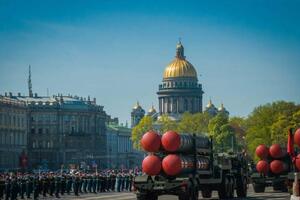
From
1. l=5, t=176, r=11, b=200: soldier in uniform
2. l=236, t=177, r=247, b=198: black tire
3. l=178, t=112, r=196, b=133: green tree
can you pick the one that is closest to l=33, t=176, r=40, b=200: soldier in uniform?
l=5, t=176, r=11, b=200: soldier in uniform

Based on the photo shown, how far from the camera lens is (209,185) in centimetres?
4759

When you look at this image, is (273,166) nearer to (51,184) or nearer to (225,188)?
(225,188)

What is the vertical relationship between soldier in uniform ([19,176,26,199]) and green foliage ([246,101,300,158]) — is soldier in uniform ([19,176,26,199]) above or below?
below

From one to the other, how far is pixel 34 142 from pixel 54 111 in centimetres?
781

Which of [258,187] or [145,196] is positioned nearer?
[145,196]

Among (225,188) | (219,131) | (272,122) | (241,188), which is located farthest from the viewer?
(219,131)

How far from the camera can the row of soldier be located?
2095 inches

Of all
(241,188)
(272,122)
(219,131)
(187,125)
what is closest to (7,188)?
(241,188)

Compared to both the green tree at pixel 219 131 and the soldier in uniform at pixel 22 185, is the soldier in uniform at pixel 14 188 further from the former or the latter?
the green tree at pixel 219 131

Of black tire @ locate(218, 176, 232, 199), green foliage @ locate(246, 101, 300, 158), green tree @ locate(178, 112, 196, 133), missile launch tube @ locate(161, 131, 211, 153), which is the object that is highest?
green tree @ locate(178, 112, 196, 133)

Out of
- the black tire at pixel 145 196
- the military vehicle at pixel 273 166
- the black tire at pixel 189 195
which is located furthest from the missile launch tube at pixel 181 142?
the military vehicle at pixel 273 166

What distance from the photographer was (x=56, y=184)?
59.3 meters

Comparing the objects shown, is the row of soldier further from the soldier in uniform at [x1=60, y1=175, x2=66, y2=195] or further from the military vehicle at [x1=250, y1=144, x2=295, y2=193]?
the military vehicle at [x1=250, y1=144, x2=295, y2=193]

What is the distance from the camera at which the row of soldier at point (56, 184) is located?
175 feet
